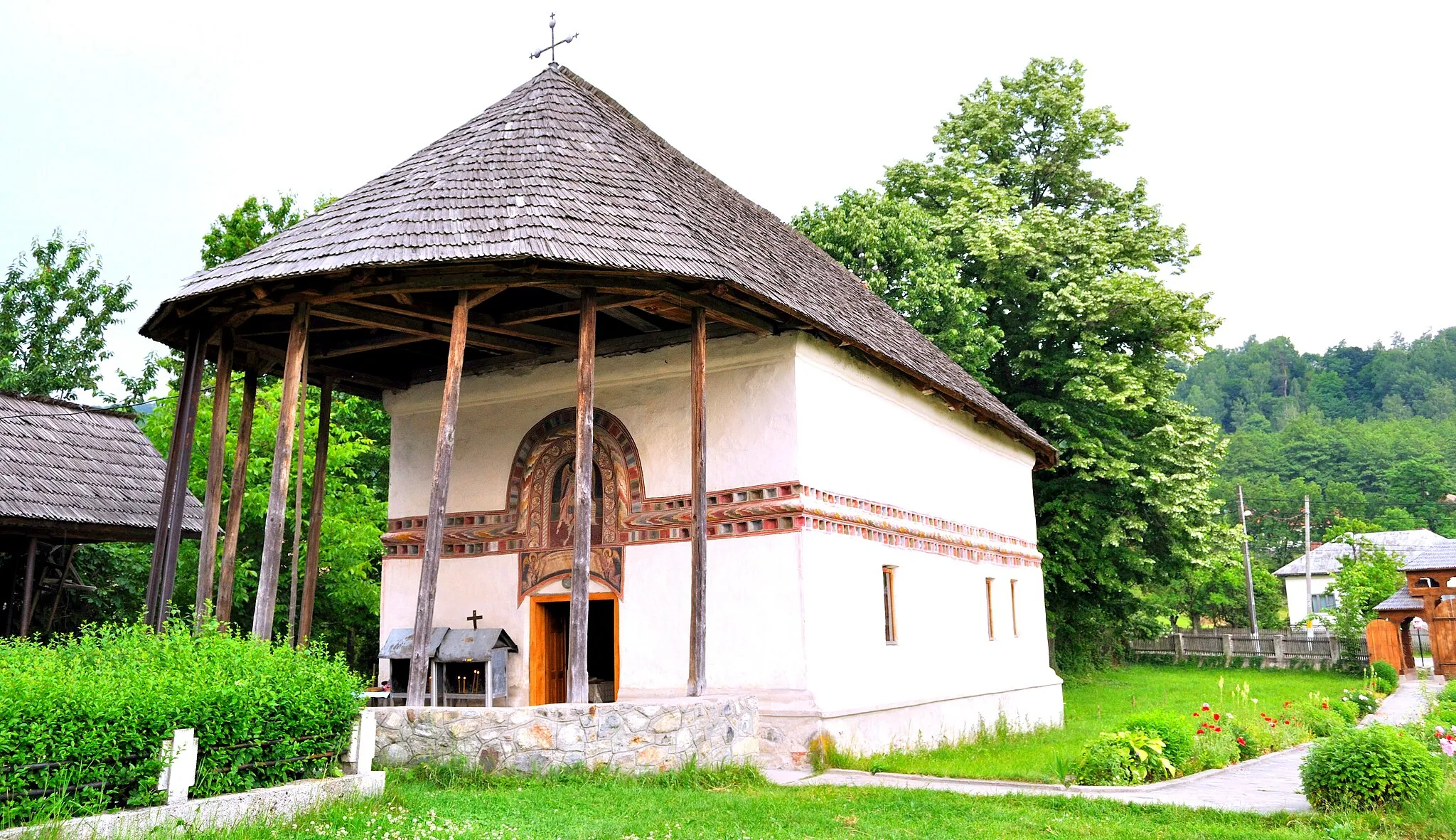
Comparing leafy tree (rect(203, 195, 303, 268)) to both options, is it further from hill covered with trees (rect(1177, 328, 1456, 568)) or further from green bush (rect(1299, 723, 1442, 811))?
hill covered with trees (rect(1177, 328, 1456, 568))

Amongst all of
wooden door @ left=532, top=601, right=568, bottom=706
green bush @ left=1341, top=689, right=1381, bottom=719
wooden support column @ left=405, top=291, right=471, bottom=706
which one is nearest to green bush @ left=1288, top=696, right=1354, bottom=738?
green bush @ left=1341, top=689, right=1381, bottom=719

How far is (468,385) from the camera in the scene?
15039mm

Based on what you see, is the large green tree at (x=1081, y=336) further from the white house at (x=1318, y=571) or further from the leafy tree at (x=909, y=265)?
the white house at (x=1318, y=571)

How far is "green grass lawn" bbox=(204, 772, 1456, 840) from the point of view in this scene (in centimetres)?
730

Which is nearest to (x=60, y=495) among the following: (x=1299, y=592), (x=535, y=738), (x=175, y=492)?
(x=175, y=492)

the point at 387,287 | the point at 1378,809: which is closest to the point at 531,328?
the point at 387,287

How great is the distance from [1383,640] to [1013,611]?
1921 centimetres

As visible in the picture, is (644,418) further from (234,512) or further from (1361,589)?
(1361,589)

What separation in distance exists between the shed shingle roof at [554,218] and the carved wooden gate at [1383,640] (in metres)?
23.8

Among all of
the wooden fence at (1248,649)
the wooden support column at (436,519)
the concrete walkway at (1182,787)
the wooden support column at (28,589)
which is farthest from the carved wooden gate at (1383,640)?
the wooden support column at (28,589)

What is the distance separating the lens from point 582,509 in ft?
34.6

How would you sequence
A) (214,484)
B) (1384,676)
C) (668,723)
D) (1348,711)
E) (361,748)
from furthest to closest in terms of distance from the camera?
(1384,676) < (1348,711) < (214,484) < (668,723) < (361,748)

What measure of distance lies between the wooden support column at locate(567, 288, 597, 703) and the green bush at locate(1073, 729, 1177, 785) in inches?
186

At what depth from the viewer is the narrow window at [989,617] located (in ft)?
59.8
